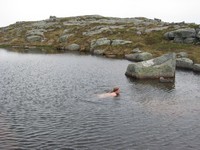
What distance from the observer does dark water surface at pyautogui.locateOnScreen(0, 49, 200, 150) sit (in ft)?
121

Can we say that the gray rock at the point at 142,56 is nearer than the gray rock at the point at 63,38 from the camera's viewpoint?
Yes

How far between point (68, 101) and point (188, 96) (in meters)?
23.3

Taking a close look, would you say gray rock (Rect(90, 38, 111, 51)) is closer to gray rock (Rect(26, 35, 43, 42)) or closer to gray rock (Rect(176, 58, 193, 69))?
gray rock (Rect(26, 35, 43, 42))

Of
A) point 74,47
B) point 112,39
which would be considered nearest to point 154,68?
point 112,39

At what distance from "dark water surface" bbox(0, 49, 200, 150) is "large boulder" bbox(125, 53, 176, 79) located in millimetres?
2786

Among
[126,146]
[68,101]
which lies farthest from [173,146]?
[68,101]

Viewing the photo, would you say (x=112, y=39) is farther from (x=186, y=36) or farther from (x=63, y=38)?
(x=63, y=38)

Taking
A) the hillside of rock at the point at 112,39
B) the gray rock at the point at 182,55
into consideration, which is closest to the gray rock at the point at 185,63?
the hillside of rock at the point at 112,39

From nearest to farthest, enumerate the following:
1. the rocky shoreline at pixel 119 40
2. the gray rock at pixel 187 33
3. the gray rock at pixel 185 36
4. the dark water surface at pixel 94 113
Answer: the dark water surface at pixel 94 113 < the rocky shoreline at pixel 119 40 < the gray rock at pixel 185 36 < the gray rock at pixel 187 33

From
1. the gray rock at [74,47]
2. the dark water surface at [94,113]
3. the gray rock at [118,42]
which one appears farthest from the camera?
the gray rock at [74,47]

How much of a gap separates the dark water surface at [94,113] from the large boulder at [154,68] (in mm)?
2786

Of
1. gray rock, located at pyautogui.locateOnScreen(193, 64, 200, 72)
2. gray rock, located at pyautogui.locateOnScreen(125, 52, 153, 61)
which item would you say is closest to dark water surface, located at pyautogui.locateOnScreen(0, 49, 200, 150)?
gray rock, located at pyautogui.locateOnScreen(193, 64, 200, 72)

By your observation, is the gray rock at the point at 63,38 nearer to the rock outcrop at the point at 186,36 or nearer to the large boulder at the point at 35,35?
the large boulder at the point at 35,35

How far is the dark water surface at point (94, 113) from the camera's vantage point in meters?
36.9
